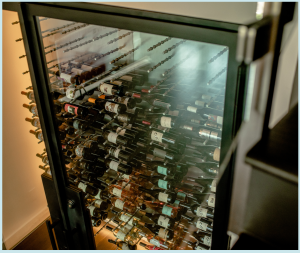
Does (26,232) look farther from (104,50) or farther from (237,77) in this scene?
(237,77)

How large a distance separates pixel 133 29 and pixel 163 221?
1057 millimetres

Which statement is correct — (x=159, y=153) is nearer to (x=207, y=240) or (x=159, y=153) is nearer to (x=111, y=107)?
(x=111, y=107)

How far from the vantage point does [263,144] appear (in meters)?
0.75

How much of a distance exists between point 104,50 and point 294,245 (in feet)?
4.16

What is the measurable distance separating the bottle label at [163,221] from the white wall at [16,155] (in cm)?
118

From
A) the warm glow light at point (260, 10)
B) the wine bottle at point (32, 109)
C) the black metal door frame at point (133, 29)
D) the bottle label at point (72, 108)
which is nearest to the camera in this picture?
the warm glow light at point (260, 10)

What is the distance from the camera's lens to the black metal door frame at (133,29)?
767 millimetres

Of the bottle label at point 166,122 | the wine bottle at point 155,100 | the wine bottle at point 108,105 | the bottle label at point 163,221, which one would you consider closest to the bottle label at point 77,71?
the wine bottle at point 108,105

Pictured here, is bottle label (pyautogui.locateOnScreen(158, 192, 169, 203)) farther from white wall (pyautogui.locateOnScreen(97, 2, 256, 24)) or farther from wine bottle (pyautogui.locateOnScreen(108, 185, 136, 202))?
white wall (pyautogui.locateOnScreen(97, 2, 256, 24))

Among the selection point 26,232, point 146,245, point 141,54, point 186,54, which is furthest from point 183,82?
point 26,232

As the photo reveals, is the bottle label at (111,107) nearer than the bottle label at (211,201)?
No

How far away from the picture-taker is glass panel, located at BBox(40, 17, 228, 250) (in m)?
1.29

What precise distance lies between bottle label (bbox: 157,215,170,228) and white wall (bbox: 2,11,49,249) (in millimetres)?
1185

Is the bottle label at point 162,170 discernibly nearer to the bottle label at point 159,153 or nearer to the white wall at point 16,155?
the bottle label at point 159,153
